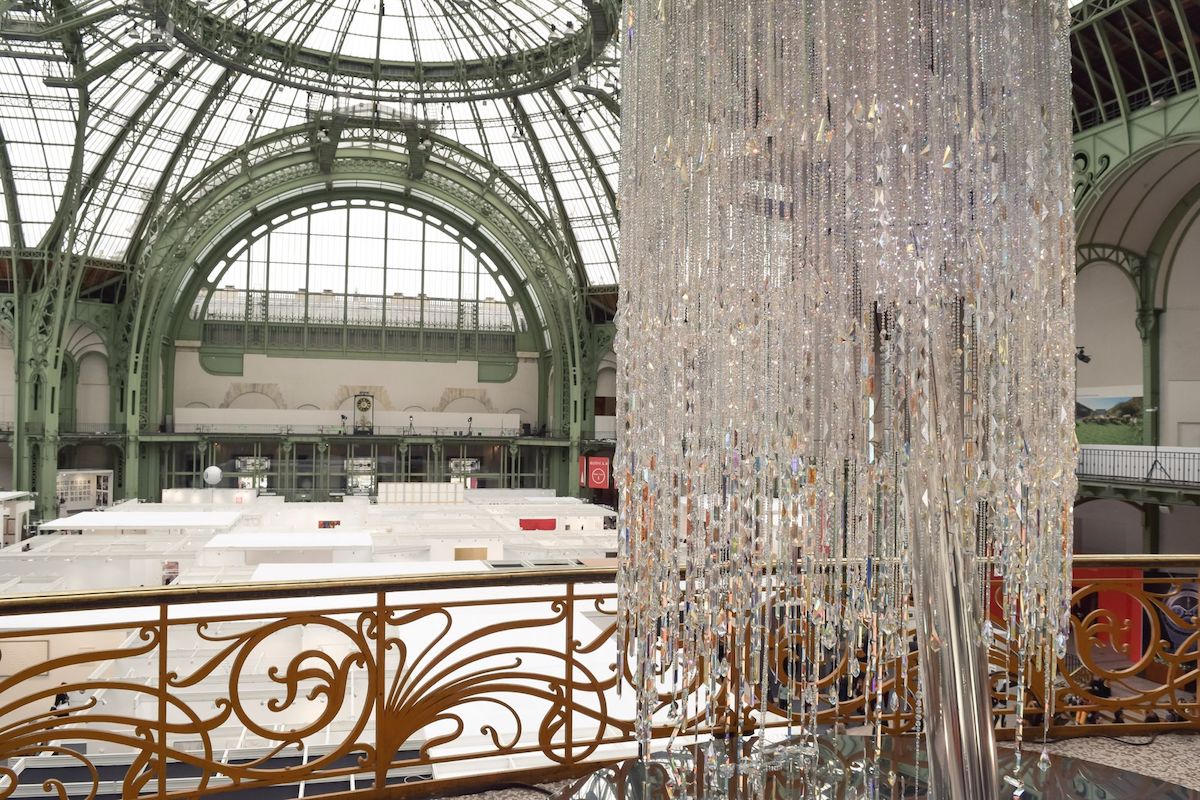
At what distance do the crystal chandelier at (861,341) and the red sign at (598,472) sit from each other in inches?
1023

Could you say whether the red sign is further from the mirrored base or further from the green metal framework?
the mirrored base

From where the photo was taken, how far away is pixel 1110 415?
17219 millimetres

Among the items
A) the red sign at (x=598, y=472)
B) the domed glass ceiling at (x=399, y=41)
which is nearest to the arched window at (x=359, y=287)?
the red sign at (x=598, y=472)

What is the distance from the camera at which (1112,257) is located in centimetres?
1688

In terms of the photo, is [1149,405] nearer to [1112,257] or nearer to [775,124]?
[1112,257]

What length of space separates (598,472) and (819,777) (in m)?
26.0

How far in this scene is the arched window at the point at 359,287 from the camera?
32.4 meters

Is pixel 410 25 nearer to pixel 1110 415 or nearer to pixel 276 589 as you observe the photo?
→ pixel 1110 415

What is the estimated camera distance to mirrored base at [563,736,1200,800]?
8.73 ft

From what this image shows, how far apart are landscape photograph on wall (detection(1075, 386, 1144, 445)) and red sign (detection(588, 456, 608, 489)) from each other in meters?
14.3

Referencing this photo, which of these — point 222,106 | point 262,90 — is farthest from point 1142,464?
point 222,106

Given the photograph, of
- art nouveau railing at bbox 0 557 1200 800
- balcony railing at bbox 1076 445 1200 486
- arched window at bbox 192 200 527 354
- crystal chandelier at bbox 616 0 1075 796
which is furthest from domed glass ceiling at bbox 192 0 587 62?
crystal chandelier at bbox 616 0 1075 796

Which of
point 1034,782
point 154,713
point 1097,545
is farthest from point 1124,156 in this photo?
point 154,713

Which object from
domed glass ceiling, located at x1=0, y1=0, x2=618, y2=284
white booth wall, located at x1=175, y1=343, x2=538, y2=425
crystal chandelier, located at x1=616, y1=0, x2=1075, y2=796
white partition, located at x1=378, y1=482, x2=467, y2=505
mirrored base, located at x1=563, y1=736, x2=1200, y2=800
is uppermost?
domed glass ceiling, located at x1=0, y1=0, x2=618, y2=284
